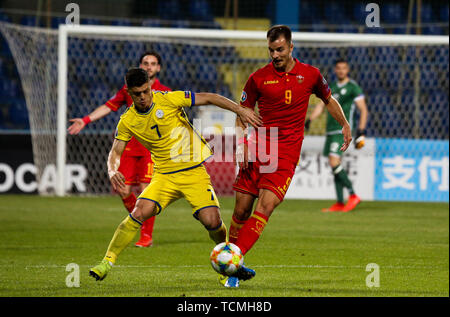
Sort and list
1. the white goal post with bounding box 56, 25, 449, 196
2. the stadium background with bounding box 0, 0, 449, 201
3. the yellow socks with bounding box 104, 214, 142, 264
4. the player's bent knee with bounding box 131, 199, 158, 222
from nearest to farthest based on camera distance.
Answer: the yellow socks with bounding box 104, 214, 142, 264 < the player's bent knee with bounding box 131, 199, 158, 222 < the white goal post with bounding box 56, 25, 449, 196 < the stadium background with bounding box 0, 0, 449, 201

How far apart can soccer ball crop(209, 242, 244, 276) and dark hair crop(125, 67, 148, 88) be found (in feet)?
4.28

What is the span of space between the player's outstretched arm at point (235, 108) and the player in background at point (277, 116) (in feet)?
1.00

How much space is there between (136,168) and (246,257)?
1690mm

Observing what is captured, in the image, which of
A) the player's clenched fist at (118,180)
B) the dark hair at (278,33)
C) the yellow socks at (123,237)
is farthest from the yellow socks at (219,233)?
the dark hair at (278,33)

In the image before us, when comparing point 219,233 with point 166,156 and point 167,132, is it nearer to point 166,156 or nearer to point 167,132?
point 166,156

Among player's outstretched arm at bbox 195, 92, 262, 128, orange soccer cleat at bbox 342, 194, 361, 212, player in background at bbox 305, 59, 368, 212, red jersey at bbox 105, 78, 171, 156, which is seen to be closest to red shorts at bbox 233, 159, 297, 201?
player's outstretched arm at bbox 195, 92, 262, 128

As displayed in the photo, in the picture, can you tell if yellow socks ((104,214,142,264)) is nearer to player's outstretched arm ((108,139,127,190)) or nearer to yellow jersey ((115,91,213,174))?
player's outstretched arm ((108,139,127,190))

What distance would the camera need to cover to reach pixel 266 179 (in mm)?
6020

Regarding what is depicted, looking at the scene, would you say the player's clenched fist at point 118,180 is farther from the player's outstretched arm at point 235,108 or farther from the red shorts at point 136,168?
the red shorts at point 136,168

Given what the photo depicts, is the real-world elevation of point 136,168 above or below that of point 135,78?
below

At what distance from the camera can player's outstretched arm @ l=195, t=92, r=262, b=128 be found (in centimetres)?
563

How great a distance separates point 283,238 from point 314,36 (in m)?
5.72

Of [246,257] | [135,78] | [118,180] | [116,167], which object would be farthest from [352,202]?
[135,78]
